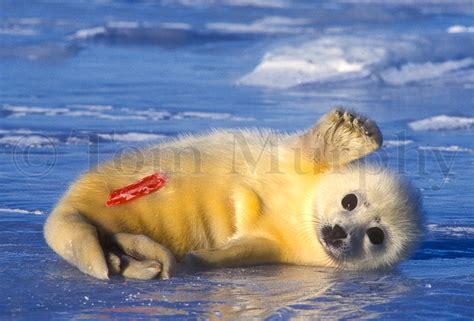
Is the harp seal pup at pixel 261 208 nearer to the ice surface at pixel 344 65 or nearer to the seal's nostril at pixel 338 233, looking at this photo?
the seal's nostril at pixel 338 233

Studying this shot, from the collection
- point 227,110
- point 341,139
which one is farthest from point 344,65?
point 341,139

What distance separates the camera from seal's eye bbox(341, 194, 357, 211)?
3.77 meters

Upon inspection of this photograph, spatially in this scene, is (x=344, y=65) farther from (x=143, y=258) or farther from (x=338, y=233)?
(x=143, y=258)

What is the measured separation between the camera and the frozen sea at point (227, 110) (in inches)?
129

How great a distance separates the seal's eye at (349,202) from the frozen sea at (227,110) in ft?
0.79

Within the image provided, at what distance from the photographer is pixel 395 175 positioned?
12.8ft

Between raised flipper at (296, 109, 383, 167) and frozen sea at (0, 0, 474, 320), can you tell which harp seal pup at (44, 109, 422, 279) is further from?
frozen sea at (0, 0, 474, 320)

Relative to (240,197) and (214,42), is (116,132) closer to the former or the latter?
(240,197)

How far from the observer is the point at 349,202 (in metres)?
3.78

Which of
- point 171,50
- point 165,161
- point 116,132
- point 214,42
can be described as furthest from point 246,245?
point 214,42

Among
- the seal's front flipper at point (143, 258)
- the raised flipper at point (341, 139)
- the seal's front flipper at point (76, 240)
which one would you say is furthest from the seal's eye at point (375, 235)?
the seal's front flipper at point (76, 240)

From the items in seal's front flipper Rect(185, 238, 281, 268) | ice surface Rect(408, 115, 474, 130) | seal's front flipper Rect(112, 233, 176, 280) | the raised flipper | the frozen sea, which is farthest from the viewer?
ice surface Rect(408, 115, 474, 130)

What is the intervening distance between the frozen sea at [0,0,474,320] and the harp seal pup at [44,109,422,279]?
0.34ft

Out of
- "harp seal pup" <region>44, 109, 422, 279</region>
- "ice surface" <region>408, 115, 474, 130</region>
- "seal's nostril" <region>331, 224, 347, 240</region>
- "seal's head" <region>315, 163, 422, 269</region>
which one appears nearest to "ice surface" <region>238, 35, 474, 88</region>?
"ice surface" <region>408, 115, 474, 130</region>
